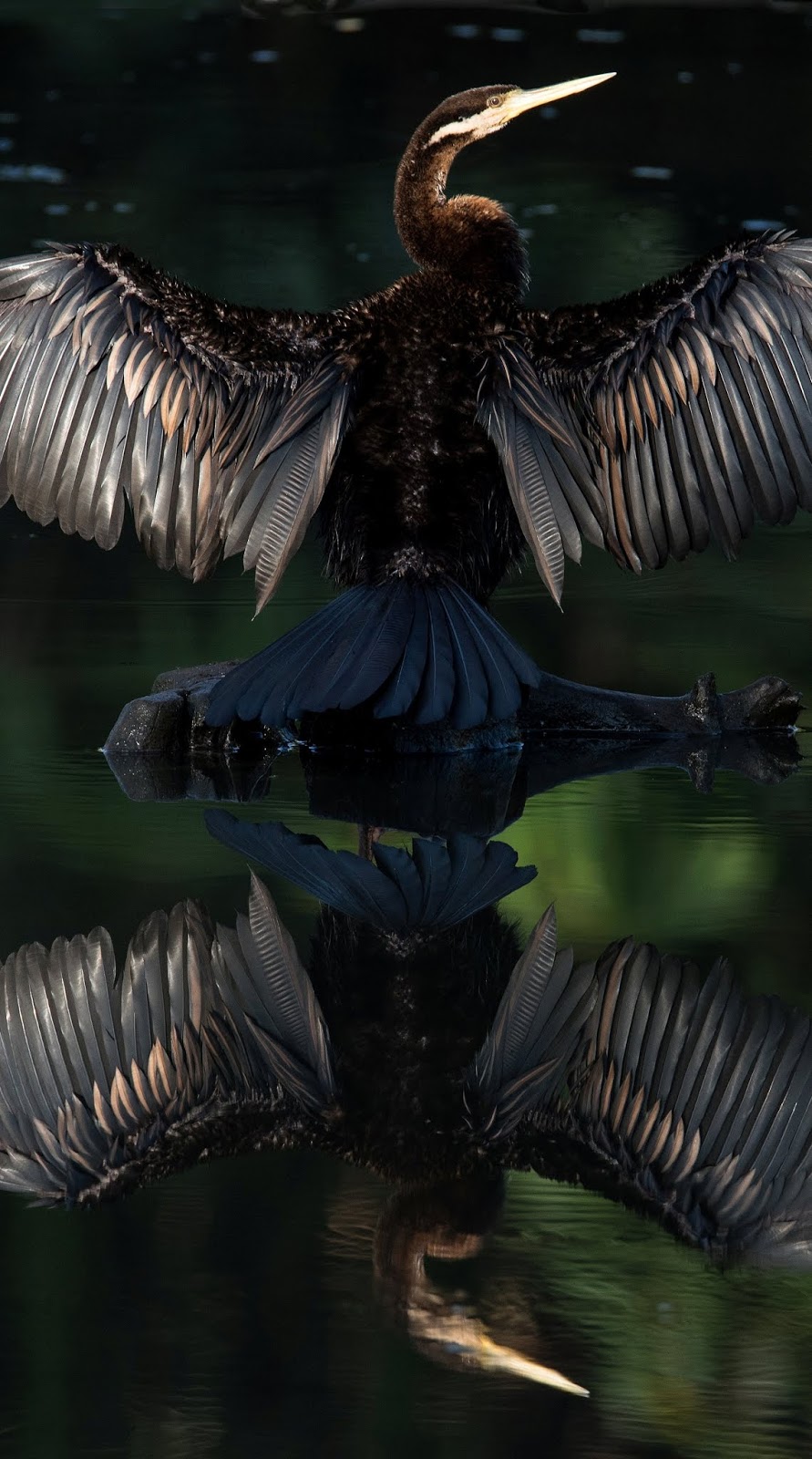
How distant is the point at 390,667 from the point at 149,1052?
1.94 metres

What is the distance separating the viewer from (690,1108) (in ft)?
10.1

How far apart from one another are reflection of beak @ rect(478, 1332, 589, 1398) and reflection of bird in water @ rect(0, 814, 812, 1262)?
0.32 metres

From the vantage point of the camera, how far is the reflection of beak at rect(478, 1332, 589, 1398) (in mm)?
2301

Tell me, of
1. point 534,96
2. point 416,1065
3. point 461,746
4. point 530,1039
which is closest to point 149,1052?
point 416,1065

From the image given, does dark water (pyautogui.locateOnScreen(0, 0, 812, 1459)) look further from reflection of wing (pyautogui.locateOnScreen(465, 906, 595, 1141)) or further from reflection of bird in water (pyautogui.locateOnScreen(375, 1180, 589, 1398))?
reflection of wing (pyautogui.locateOnScreen(465, 906, 595, 1141))

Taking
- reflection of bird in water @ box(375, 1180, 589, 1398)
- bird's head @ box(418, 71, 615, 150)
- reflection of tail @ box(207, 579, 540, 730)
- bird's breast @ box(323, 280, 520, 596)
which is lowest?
reflection of bird in water @ box(375, 1180, 589, 1398)

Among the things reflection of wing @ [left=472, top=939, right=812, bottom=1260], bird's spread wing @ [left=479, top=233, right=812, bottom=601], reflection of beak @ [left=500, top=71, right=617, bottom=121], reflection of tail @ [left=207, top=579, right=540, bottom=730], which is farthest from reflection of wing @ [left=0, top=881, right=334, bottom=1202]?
reflection of beak @ [left=500, top=71, right=617, bottom=121]

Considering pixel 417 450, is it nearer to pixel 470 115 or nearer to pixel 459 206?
pixel 459 206

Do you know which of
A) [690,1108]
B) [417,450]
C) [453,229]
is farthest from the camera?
[453,229]

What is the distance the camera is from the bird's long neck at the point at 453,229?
609cm

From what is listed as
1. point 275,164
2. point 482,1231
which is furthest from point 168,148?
point 482,1231

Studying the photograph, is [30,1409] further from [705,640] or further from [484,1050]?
[705,640]

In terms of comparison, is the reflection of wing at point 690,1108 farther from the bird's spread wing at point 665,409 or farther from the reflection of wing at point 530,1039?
the bird's spread wing at point 665,409

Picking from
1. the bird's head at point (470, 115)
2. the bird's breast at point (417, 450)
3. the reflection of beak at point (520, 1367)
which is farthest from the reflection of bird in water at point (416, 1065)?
the bird's head at point (470, 115)
